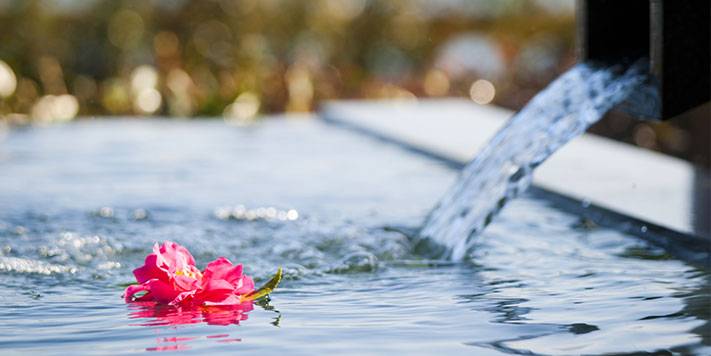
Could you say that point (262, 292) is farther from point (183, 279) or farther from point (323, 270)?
point (323, 270)

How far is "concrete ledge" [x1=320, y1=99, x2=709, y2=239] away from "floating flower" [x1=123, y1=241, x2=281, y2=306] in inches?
75.2

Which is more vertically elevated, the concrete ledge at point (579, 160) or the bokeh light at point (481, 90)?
the bokeh light at point (481, 90)

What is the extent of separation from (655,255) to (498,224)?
39.5 inches

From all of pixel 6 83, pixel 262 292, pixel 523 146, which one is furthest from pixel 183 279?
pixel 6 83

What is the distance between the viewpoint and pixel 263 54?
44.1ft

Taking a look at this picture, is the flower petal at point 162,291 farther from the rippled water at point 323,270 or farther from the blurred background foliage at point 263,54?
the blurred background foliage at point 263,54

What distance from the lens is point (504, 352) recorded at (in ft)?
8.13

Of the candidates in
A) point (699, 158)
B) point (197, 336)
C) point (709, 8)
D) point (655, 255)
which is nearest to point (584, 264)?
point (655, 255)

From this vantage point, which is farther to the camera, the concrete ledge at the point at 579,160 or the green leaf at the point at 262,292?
the concrete ledge at the point at 579,160

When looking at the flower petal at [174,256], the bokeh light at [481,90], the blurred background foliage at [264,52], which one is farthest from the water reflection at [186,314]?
the bokeh light at [481,90]

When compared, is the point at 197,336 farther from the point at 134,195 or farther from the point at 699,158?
the point at 699,158

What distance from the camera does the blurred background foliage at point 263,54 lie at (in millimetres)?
11750

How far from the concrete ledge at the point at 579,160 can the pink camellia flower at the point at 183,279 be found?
1917 millimetres

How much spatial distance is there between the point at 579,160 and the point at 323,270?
133 inches
